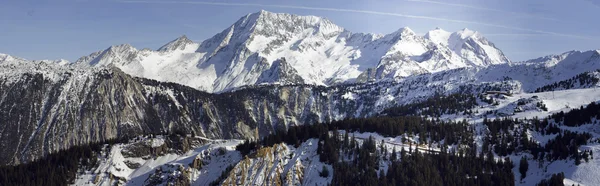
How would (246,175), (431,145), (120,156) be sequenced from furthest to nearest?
(431,145) → (120,156) → (246,175)

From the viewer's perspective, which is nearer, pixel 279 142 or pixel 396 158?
pixel 396 158

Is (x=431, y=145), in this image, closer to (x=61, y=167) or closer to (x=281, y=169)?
(x=281, y=169)

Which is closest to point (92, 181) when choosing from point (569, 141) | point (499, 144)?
point (499, 144)

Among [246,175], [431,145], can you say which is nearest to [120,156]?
[246,175]

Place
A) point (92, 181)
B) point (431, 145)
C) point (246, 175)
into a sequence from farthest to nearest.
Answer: point (431, 145)
point (92, 181)
point (246, 175)

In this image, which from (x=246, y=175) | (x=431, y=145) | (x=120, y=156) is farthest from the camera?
(x=431, y=145)

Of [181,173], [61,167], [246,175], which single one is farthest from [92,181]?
[246,175]

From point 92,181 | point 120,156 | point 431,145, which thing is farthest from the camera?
point 431,145

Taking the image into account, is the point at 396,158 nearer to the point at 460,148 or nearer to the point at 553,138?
the point at 460,148

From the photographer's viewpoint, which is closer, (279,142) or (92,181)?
(92,181)
